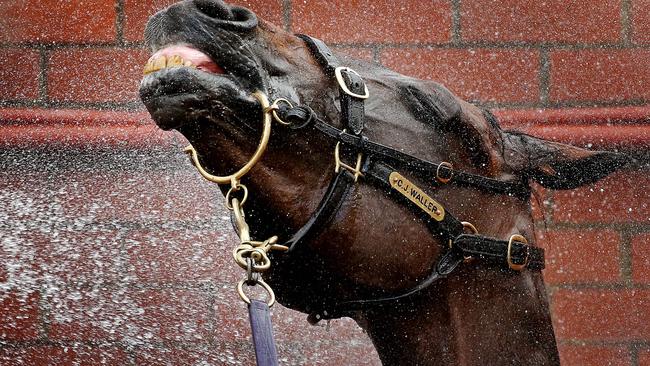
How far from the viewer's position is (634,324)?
241cm

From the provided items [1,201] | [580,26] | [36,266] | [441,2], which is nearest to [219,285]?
[36,266]

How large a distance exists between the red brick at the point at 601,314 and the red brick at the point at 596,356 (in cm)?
3

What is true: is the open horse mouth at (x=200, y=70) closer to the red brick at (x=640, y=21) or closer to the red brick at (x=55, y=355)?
the red brick at (x=55, y=355)

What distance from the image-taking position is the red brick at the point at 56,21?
2561 millimetres

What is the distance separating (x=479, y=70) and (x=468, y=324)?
1256 mm

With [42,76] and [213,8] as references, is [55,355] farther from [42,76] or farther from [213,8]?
[213,8]

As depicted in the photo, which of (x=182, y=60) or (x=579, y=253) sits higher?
(x=182, y=60)

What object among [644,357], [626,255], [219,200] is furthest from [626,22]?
[219,200]

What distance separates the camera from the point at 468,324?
4.59ft

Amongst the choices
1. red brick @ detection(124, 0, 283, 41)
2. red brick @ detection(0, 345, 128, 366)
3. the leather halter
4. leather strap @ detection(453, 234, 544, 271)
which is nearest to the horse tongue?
the leather halter

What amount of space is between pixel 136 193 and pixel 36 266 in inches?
13.9

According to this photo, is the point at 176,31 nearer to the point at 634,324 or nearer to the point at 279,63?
the point at 279,63

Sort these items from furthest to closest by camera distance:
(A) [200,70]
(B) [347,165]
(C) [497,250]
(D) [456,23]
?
1. (D) [456,23]
2. (C) [497,250]
3. (B) [347,165]
4. (A) [200,70]

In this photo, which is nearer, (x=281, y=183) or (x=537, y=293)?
(x=281, y=183)
